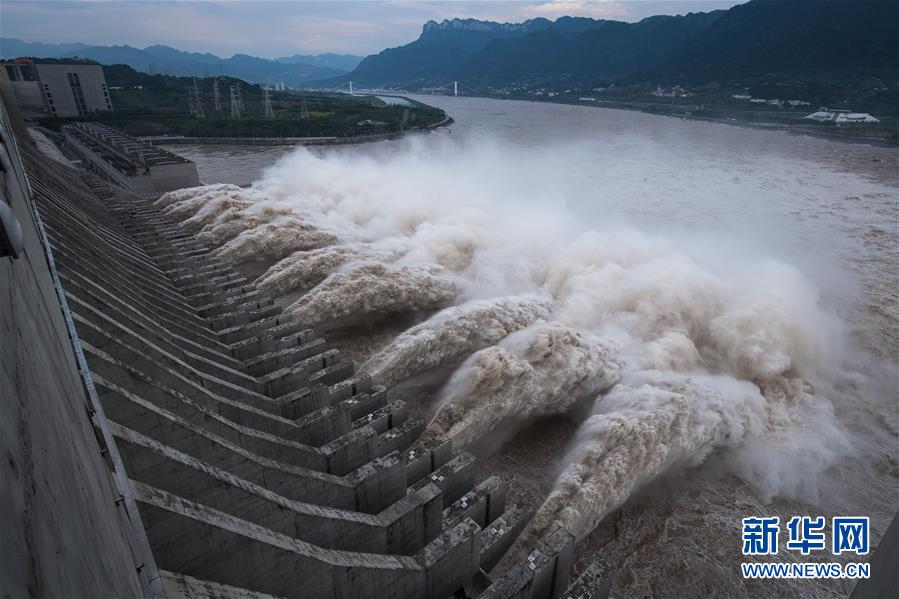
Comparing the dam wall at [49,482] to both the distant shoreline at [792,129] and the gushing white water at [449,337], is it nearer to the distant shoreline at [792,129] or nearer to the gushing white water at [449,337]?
the gushing white water at [449,337]

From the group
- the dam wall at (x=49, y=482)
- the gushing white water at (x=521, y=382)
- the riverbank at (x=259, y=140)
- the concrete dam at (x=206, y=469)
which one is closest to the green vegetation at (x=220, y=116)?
the riverbank at (x=259, y=140)

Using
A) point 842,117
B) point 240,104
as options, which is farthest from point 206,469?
point 240,104

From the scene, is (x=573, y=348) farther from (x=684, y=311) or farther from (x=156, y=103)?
(x=156, y=103)

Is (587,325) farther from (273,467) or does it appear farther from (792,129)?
(792,129)

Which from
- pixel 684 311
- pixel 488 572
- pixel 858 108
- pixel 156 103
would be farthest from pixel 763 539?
pixel 156 103

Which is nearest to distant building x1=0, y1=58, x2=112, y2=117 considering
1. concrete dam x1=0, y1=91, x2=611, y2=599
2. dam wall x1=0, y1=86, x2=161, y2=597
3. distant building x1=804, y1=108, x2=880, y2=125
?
concrete dam x1=0, y1=91, x2=611, y2=599

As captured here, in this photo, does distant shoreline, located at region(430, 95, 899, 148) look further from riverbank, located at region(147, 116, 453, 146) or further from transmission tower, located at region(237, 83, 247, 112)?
transmission tower, located at region(237, 83, 247, 112)
